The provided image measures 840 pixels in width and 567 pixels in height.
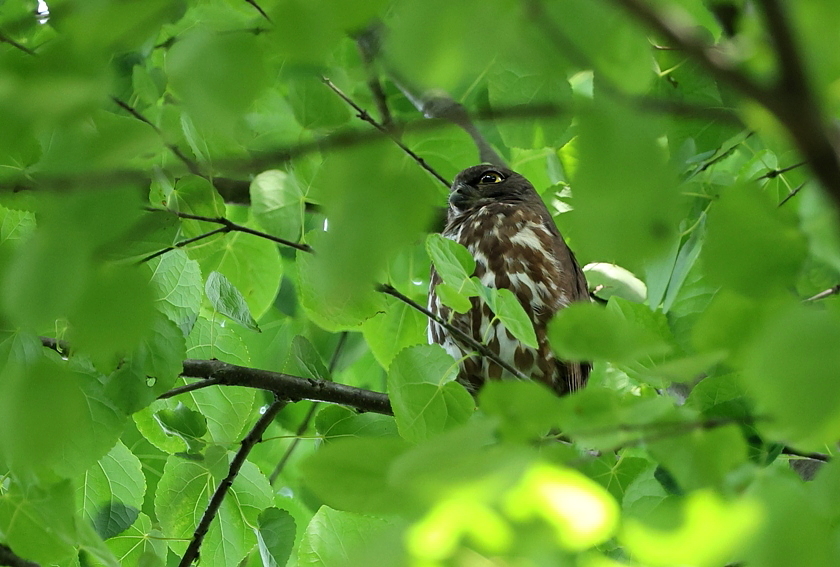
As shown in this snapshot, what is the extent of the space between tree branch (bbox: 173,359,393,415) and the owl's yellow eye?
2.36 m

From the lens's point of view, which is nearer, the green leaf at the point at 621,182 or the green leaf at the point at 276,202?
the green leaf at the point at 621,182

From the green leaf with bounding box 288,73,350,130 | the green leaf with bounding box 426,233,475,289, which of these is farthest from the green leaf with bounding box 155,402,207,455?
the green leaf with bounding box 288,73,350,130

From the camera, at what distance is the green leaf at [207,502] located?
233cm

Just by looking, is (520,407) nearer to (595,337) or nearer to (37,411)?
(595,337)

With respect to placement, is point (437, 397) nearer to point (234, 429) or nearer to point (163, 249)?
point (163, 249)

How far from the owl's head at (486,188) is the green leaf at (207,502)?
2.43 m

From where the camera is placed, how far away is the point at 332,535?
6.55ft

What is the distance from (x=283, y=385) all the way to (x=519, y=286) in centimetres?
180

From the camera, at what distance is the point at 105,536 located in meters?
2.29

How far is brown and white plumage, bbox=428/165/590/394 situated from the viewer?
12.6ft

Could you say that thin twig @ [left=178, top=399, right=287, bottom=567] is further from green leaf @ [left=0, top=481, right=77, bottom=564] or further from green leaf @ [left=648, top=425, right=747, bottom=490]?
green leaf @ [left=648, top=425, right=747, bottom=490]

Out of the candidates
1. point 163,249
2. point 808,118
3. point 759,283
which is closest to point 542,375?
point 163,249

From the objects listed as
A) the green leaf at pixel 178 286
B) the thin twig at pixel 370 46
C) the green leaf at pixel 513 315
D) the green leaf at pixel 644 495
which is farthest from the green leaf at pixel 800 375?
the green leaf at pixel 178 286

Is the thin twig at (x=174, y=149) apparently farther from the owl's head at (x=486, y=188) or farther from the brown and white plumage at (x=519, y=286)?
the owl's head at (x=486, y=188)
